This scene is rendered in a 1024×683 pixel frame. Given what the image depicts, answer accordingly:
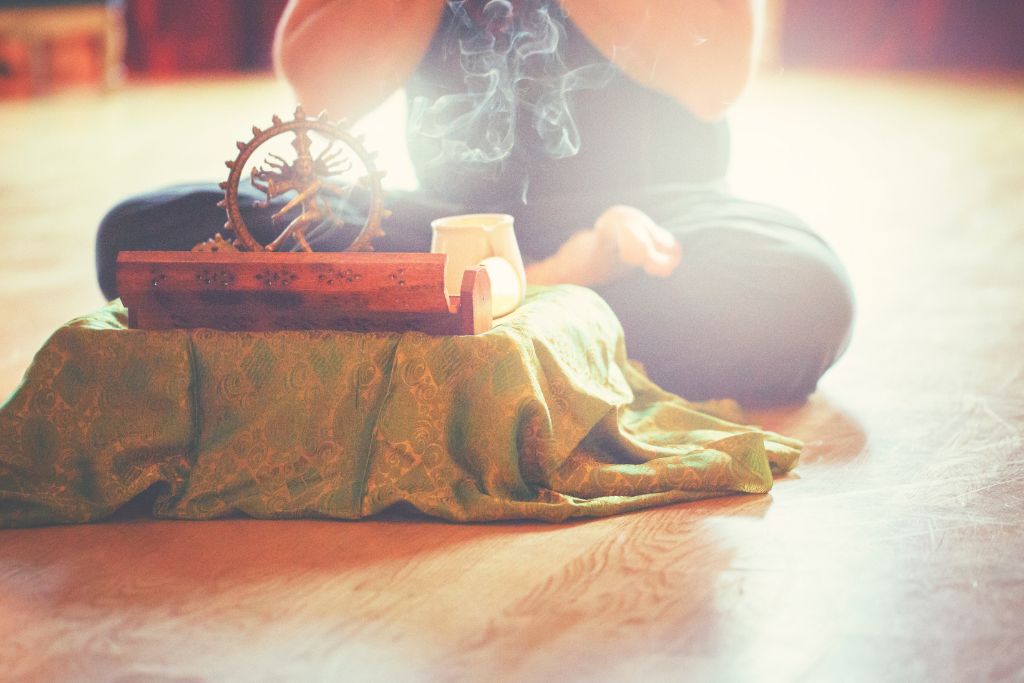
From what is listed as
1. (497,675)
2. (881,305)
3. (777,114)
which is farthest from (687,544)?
(777,114)

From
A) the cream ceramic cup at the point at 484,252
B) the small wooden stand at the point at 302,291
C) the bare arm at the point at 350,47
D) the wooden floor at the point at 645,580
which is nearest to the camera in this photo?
the wooden floor at the point at 645,580

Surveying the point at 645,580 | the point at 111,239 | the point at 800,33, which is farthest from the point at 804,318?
the point at 800,33

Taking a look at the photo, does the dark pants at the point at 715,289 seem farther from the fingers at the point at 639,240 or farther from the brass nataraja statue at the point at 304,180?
Answer: the brass nataraja statue at the point at 304,180

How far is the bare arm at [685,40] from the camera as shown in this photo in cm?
193

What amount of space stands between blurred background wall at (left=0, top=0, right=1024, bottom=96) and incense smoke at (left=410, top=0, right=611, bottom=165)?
6631 mm

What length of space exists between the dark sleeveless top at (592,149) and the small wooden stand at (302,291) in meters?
0.64

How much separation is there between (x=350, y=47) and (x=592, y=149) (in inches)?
19.0

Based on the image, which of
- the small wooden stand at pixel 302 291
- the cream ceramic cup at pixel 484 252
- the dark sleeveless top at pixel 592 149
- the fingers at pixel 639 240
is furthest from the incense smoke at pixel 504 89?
the small wooden stand at pixel 302 291

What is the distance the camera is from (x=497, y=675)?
3.68ft

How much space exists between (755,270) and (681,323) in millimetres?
155

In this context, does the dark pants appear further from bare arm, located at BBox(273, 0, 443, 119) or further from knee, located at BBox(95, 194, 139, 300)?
bare arm, located at BBox(273, 0, 443, 119)

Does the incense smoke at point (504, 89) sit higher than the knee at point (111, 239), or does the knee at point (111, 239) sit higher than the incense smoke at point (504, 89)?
the incense smoke at point (504, 89)

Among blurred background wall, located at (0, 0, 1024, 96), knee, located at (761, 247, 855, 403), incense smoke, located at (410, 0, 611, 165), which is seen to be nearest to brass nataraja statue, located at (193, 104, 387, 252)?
incense smoke, located at (410, 0, 611, 165)

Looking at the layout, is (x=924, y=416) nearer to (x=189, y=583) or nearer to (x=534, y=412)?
(x=534, y=412)
